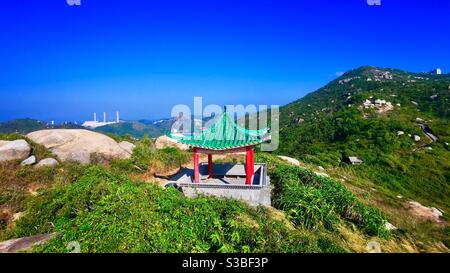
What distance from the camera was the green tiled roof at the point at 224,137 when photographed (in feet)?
45.6

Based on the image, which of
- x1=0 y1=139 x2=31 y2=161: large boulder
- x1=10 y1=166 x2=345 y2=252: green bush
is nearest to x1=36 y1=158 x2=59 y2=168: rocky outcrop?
x1=0 y1=139 x2=31 y2=161: large boulder

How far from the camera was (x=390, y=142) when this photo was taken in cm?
4359

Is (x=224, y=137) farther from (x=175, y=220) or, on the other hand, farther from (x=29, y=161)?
(x=29, y=161)

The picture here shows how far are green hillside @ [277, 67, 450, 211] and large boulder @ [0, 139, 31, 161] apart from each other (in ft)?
83.5

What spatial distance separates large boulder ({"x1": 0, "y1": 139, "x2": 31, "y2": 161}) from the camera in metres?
17.6

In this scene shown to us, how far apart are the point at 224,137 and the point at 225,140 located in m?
0.27

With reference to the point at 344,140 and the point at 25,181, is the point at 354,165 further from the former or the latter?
the point at 25,181

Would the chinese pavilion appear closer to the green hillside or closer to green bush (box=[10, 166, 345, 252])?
green bush (box=[10, 166, 345, 252])

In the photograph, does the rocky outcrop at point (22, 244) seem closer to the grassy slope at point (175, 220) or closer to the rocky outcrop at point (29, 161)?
the grassy slope at point (175, 220)

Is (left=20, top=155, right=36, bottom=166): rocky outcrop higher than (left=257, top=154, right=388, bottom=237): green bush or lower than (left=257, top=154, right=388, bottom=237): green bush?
higher

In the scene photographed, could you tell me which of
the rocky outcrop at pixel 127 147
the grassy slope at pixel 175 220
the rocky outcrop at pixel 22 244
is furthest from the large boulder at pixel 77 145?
the rocky outcrop at pixel 22 244
